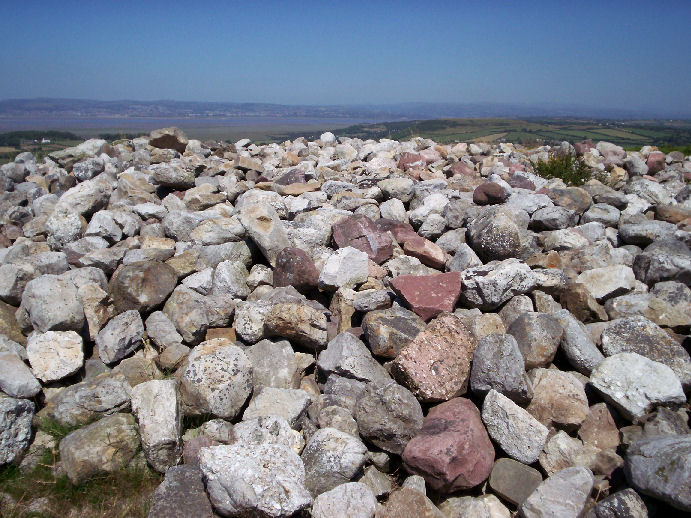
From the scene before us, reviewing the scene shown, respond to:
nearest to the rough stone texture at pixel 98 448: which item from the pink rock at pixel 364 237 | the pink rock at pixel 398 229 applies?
the pink rock at pixel 364 237

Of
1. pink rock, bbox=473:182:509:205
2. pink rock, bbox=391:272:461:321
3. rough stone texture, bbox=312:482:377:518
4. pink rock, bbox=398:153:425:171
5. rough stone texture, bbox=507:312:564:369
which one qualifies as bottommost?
rough stone texture, bbox=312:482:377:518

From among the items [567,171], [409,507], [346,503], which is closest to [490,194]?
[567,171]

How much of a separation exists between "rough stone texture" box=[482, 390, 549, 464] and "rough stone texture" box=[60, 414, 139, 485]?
3.27m

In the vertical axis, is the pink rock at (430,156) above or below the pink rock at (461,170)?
above

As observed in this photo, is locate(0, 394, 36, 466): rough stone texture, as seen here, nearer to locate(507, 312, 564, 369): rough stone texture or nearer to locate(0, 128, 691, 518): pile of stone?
locate(0, 128, 691, 518): pile of stone

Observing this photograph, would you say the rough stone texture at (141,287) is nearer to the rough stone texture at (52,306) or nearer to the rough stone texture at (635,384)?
the rough stone texture at (52,306)

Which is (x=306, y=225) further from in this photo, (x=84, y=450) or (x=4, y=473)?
(x=4, y=473)

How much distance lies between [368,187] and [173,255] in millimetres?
4225

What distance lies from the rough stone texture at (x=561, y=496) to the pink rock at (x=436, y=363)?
1.10 m

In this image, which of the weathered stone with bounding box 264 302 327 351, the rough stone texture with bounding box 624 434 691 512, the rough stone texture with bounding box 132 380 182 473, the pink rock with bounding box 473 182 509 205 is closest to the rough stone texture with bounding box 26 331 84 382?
the rough stone texture with bounding box 132 380 182 473

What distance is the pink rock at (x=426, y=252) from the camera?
6.50 metres

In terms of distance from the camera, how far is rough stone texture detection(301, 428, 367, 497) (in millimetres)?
3717

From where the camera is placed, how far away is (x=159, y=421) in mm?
4094

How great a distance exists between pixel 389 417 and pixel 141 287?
356 cm
